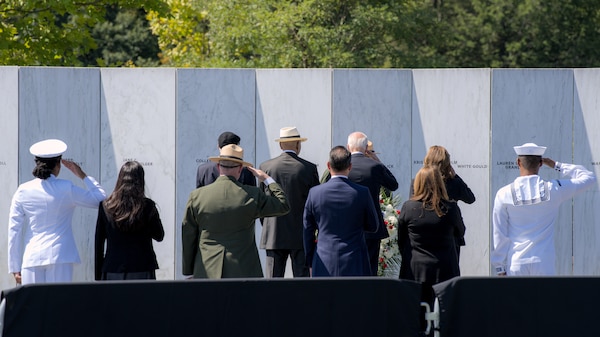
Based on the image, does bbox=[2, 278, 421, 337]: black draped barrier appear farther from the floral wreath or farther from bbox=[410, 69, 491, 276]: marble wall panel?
bbox=[410, 69, 491, 276]: marble wall panel

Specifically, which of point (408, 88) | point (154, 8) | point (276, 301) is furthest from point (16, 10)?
point (276, 301)

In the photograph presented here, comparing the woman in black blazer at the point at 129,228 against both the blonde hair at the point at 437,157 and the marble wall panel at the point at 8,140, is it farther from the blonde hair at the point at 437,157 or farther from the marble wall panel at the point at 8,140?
the marble wall panel at the point at 8,140

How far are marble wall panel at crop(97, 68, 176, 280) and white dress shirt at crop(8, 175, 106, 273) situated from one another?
355cm

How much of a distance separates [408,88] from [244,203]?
4464 millimetres

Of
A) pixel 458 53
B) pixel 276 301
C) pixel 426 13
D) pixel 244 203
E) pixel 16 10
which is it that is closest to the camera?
pixel 276 301

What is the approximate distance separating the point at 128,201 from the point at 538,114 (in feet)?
18.9

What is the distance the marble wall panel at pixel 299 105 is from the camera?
12016 millimetres

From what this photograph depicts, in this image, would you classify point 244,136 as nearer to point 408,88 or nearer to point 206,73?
point 206,73

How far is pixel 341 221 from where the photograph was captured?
328 inches

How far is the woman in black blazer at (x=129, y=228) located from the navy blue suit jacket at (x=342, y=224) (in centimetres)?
136

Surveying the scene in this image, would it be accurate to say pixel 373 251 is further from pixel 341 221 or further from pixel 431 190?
pixel 431 190

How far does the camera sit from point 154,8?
16.7 meters

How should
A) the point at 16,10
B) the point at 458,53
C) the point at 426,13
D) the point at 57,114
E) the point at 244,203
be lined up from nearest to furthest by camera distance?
the point at 244,203 < the point at 57,114 < the point at 16,10 < the point at 426,13 < the point at 458,53

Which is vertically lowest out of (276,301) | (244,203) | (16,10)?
(276,301)
